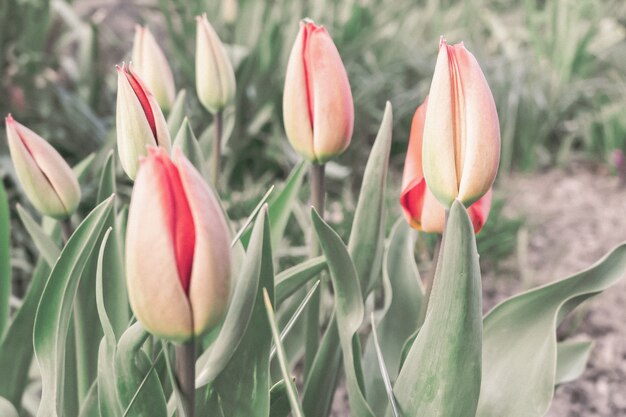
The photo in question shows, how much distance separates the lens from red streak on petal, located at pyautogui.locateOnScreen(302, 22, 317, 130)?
0.66 metres

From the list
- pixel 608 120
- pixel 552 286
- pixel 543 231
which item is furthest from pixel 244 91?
pixel 552 286

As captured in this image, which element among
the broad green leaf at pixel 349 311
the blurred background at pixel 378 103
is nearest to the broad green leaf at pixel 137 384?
the broad green leaf at pixel 349 311

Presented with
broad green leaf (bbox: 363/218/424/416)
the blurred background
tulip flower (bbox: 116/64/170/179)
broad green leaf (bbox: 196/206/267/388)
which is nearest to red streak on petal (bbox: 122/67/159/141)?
tulip flower (bbox: 116/64/170/179)

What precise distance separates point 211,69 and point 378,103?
66.4 inches

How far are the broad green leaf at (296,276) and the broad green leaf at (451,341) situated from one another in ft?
0.41

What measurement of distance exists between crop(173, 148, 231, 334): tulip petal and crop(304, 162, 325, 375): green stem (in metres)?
0.26

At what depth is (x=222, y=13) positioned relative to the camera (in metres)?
2.29

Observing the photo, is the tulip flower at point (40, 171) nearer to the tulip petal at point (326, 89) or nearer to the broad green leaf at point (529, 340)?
the tulip petal at point (326, 89)

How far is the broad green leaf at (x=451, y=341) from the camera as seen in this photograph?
21.1 inches

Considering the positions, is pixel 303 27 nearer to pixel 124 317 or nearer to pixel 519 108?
pixel 124 317

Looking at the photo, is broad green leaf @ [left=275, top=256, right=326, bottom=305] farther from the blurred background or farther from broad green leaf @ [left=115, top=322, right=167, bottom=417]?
the blurred background

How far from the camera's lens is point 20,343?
2.80 ft

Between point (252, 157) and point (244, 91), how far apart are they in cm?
23

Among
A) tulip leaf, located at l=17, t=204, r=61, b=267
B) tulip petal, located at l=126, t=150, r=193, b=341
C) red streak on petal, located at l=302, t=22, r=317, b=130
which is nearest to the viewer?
tulip petal, located at l=126, t=150, r=193, b=341
